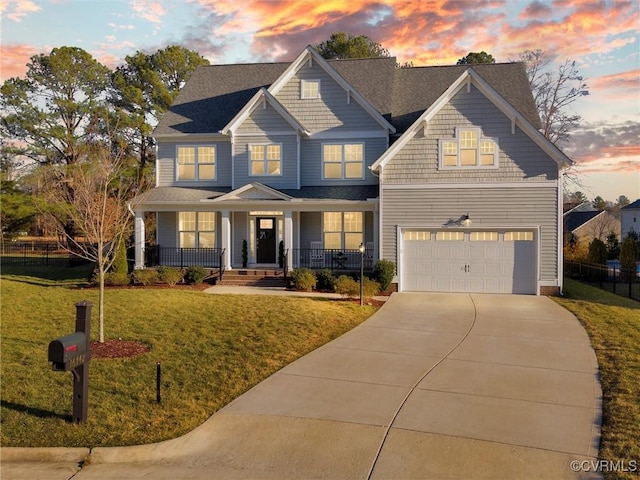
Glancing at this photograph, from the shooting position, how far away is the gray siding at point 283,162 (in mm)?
21125

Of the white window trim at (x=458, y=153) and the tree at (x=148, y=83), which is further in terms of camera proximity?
the tree at (x=148, y=83)

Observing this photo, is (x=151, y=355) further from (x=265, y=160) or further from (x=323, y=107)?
(x=323, y=107)

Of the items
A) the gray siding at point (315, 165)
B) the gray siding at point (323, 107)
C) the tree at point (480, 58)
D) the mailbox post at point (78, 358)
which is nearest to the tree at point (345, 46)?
the tree at point (480, 58)

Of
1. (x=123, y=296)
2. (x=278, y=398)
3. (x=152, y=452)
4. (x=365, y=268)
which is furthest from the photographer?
(x=365, y=268)

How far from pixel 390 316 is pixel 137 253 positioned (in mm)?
11966

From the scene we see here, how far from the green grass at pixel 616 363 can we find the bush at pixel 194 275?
1280cm

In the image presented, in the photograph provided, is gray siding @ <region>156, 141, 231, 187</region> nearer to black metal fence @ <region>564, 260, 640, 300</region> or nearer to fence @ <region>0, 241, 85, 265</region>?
fence @ <region>0, 241, 85, 265</region>

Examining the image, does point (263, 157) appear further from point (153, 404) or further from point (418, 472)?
point (418, 472)

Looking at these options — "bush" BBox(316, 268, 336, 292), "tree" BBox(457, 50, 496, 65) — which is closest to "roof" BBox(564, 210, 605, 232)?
"tree" BBox(457, 50, 496, 65)

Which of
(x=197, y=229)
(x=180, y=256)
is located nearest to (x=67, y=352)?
(x=180, y=256)

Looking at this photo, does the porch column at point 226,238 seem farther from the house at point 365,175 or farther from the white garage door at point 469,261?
the white garage door at point 469,261

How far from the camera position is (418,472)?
5.04m

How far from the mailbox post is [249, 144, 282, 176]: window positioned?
50.5 ft

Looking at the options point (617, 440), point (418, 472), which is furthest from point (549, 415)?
point (418, 472)
